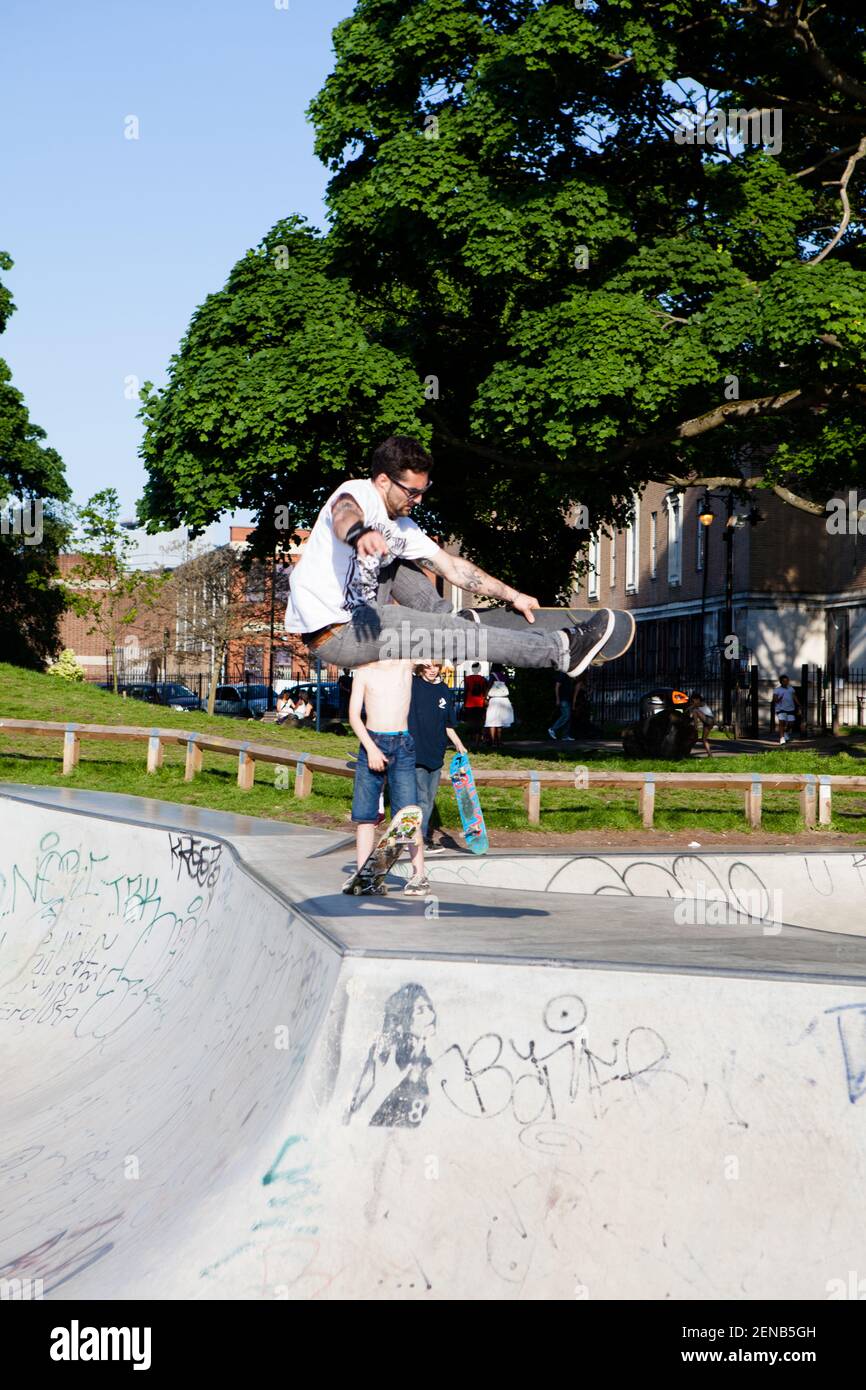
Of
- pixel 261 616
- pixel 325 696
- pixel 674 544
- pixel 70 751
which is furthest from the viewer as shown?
pixel 261 616

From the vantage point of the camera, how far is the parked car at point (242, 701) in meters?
46.6

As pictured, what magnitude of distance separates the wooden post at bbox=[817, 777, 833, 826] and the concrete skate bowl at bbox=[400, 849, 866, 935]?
15.1ft

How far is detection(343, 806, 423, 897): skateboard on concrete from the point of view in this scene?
7215 mm

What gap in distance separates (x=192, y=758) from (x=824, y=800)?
8.55 metres

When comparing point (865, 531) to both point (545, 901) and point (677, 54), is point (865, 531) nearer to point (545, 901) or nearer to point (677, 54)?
point (677, 54)

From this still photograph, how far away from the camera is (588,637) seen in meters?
6.62

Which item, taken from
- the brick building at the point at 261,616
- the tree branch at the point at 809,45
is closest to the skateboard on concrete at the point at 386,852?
the tree branch at the point at 809,45

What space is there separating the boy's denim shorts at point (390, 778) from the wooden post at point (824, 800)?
32.9 feet

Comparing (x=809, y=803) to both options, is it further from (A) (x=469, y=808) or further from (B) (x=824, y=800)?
(A) (x=469, y=808)

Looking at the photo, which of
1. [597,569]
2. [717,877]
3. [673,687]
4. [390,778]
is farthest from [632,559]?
[390,778]

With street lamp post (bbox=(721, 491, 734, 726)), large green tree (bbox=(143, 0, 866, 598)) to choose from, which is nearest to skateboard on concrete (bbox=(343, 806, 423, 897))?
large green tree (bbox=(143, 0, 866, 598))

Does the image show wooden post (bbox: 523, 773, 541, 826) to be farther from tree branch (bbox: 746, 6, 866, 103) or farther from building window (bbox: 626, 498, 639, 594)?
building window (bbox: 626, 498, 639, 594)

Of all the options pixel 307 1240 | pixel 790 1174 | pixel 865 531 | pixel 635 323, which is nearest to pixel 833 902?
pixel 790 1174
